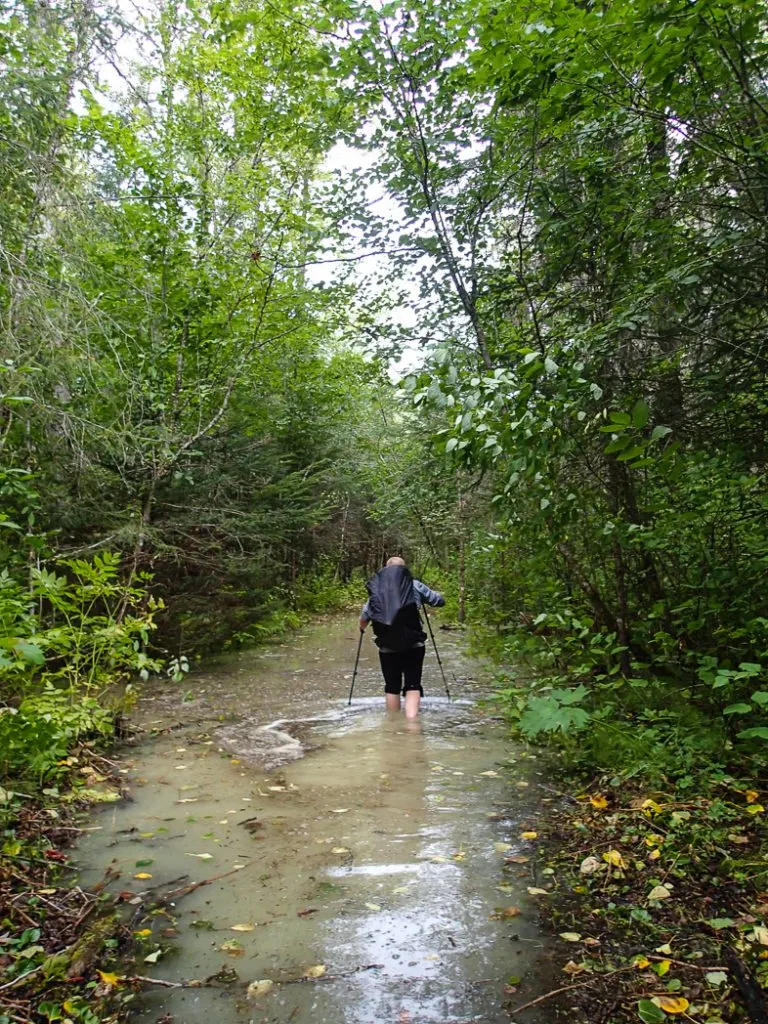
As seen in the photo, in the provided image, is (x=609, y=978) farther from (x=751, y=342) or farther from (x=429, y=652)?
(x=429, y=652)

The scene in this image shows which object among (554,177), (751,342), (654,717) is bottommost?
(654,717)

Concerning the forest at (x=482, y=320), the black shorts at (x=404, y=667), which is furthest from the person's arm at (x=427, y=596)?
the forest at (x=482, y=320)

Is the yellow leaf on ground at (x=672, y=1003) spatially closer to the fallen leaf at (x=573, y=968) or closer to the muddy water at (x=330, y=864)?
the fallen leaf at (x=573, y=968)

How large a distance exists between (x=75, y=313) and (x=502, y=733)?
19.1 feet

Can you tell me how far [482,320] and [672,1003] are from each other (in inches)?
226

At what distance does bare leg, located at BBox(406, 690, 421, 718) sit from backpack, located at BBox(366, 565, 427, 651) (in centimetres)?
58

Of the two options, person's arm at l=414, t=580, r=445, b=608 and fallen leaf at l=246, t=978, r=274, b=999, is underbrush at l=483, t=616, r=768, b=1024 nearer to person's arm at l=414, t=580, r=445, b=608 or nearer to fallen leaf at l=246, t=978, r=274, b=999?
fallen leaf at l=246, t=978, r=274, b=999

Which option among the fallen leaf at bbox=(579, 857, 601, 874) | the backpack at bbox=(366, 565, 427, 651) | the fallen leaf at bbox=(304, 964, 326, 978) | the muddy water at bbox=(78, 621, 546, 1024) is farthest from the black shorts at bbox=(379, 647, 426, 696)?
the fallen leaf at bbox=(304, 964, 326, 978)

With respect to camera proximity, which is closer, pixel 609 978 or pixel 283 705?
pixel 609 978

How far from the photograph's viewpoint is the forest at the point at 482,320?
13.8ft

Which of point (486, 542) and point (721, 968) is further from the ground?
point (486, 542)

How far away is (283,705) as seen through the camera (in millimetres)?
8117

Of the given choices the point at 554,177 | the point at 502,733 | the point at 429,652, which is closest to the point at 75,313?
the point at 554,177

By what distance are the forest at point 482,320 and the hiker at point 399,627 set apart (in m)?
1.16
